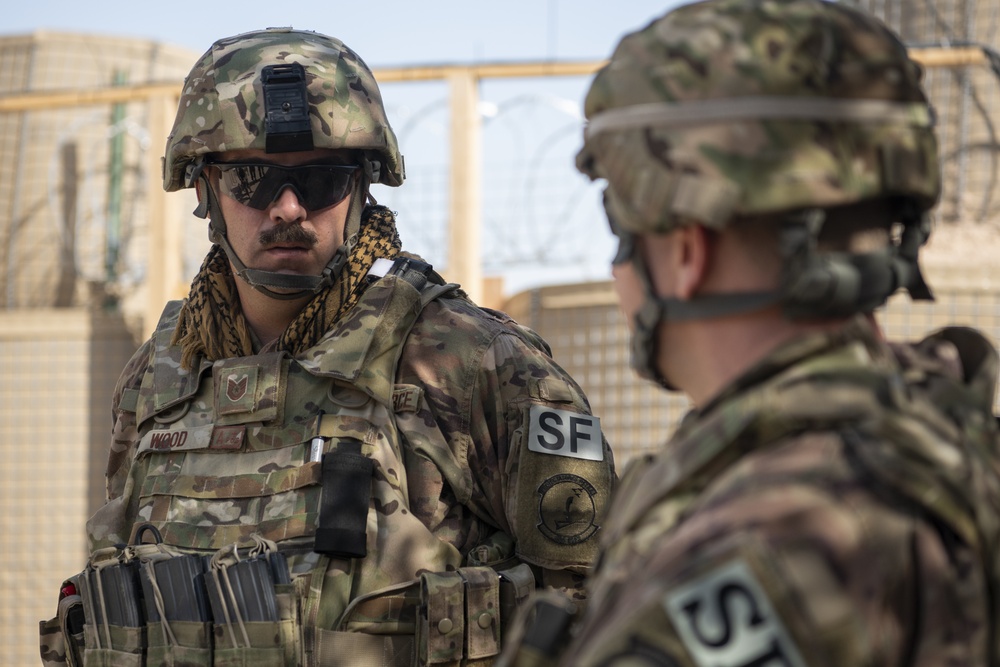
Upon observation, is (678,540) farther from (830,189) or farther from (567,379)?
(567,379)

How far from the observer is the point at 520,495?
344cm

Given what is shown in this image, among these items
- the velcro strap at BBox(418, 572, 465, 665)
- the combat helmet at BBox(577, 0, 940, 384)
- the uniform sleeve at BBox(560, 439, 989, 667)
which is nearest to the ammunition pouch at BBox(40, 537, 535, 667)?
the velcro strap at BBox(418, 572, 465, 665)

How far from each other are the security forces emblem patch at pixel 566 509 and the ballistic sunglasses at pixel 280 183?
92cm

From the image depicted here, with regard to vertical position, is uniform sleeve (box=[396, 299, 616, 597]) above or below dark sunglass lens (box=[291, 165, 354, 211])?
below

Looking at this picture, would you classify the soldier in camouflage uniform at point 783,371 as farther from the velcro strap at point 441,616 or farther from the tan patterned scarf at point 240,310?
the tan patterned scarf at point 240,310

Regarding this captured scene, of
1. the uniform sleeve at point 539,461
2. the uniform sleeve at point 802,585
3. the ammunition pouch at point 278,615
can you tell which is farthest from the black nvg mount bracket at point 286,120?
the uniform sleeve at point 802,585

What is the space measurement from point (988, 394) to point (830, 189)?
37cm

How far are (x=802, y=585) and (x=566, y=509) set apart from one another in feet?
6.28

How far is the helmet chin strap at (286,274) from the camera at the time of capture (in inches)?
142

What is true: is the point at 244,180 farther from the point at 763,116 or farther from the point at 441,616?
the point at 763,116

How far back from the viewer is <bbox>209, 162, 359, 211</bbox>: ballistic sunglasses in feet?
11.9

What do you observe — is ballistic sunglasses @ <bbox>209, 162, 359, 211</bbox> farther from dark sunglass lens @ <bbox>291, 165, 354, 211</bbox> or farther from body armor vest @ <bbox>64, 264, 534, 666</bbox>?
body armor vest @ <bbox>64, 264, 534, 666</bbox>

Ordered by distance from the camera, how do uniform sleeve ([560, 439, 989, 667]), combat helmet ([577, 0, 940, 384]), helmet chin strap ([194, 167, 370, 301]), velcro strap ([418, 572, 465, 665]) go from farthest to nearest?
helmet chin strap ([194, 167, 370, 301]) < velcro strap ([418, 572, 465, 665]) < combat helmet ([577, 0, 940, 384]) < uniform sleeve ([560, 439, 989, 667])

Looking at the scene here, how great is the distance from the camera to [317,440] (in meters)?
3.47
